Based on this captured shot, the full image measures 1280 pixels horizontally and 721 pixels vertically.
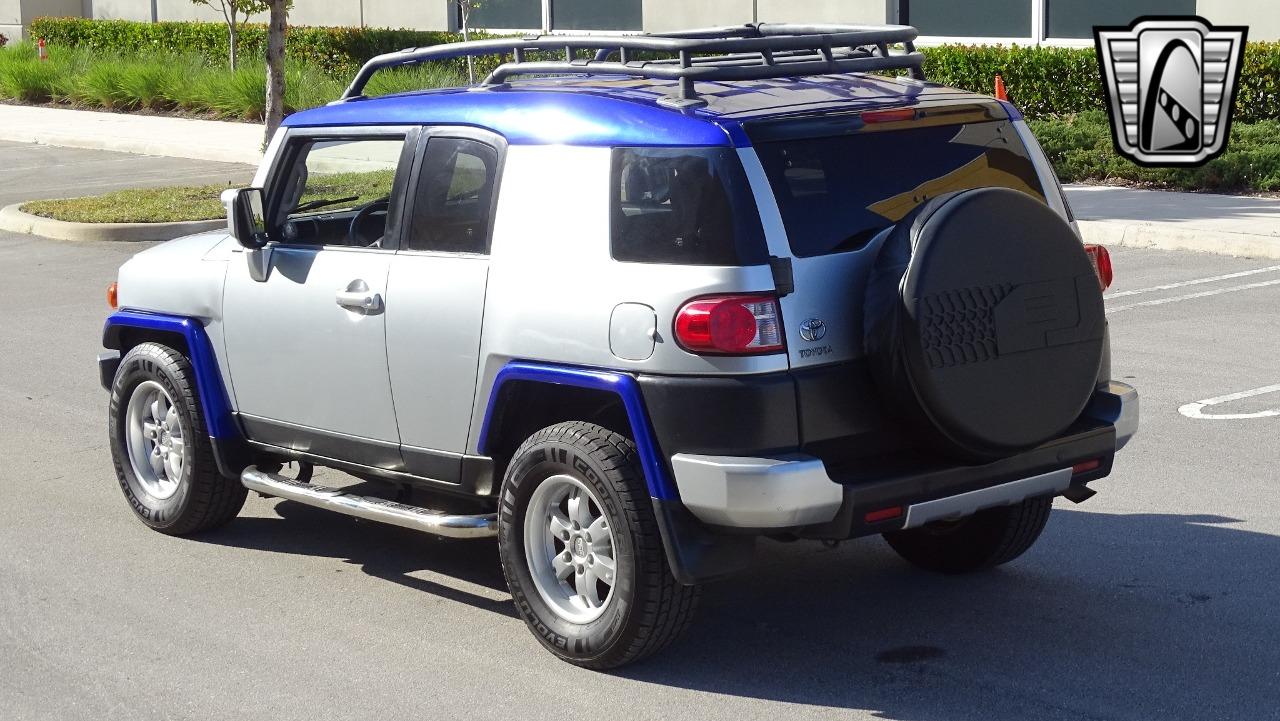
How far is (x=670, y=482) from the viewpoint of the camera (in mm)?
5055

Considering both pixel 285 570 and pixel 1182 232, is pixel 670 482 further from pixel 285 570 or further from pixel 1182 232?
pixel 1182 232

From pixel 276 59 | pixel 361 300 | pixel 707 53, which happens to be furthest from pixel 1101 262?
pixel 276 59

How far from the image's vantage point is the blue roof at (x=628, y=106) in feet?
17.0

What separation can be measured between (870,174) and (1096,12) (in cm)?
1778

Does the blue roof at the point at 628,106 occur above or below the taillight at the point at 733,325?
above

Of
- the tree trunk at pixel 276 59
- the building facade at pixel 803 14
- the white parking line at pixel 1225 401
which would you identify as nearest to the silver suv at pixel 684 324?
the white parking line at pixel 1225 401

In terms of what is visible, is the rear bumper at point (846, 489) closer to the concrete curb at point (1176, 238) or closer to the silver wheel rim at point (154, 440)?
the silver wheel rim at point (154, 440)

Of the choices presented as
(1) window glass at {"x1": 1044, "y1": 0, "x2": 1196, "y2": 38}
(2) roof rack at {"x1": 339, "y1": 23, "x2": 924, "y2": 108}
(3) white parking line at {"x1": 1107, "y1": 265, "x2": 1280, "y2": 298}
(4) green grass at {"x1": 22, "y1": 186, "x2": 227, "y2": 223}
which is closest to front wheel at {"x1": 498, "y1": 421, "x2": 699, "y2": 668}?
(2) roof rack at {"x1": 339, "y1": 23, "x2": 924, "y2": 108}

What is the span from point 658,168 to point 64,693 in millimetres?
2465

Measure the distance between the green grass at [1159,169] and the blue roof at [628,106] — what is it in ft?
36.7

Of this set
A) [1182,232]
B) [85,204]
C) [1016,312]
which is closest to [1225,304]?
[1182,232]

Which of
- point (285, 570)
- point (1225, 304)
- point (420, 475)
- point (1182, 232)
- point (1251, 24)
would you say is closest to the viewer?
point (420, 475)

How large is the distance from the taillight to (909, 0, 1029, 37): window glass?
62.3 feet

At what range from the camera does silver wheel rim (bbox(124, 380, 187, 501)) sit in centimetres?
695
